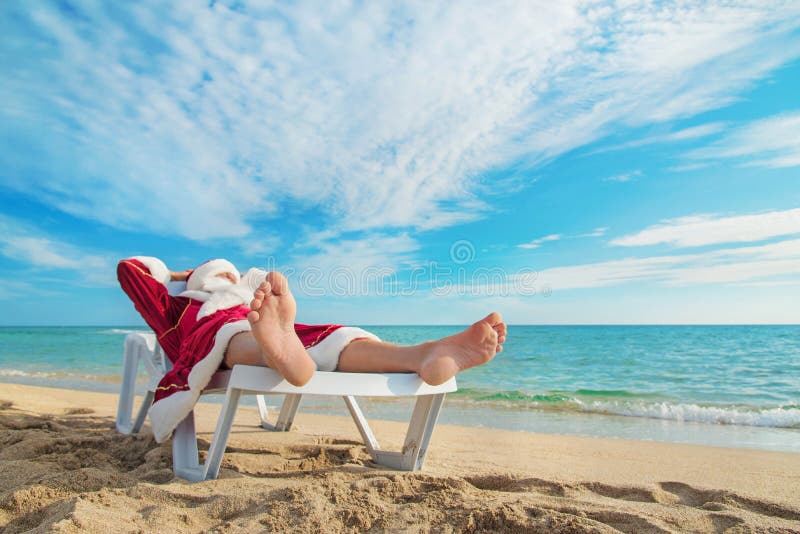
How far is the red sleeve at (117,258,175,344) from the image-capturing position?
284 centimetres

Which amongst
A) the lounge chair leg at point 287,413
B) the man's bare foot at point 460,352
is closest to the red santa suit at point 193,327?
the man's bare foot at point 460,352

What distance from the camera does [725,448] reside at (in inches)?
151

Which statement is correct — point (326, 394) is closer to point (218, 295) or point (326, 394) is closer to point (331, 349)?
point (331, 349)

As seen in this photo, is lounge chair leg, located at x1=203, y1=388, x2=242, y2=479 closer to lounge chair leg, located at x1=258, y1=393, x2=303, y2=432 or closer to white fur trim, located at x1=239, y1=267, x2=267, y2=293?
white fur trim, located at x1=239, y1=267, x2=267, y2=293

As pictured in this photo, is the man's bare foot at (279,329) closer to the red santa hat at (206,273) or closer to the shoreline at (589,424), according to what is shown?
the red santa hat at (206,273)

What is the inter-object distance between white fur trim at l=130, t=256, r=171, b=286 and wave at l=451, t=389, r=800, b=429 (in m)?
4.08

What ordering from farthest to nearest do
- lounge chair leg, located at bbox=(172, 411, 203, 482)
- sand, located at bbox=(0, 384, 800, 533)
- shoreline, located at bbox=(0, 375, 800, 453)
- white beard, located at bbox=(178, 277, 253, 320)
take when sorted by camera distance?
shoreline, located at bbox=(0, 375, 800, 453), white beard, located at bbox=(178, 277, 253, 320), lounge chair leg, located at bbox=(172, 411, 203, 482), sand, located at bbox=(0, 384, 800, 533)

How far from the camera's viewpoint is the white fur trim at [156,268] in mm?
2971

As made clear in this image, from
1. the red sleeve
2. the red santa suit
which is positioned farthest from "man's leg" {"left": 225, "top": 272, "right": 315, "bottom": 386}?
the red sleeve

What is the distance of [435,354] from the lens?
199 cm

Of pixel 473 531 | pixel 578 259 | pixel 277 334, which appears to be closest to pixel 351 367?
pixel 277 334

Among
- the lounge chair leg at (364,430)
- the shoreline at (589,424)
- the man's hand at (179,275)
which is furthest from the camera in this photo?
the shoreline at (589,424)

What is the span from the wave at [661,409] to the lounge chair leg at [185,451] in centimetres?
428

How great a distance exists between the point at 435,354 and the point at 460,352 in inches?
3.7
